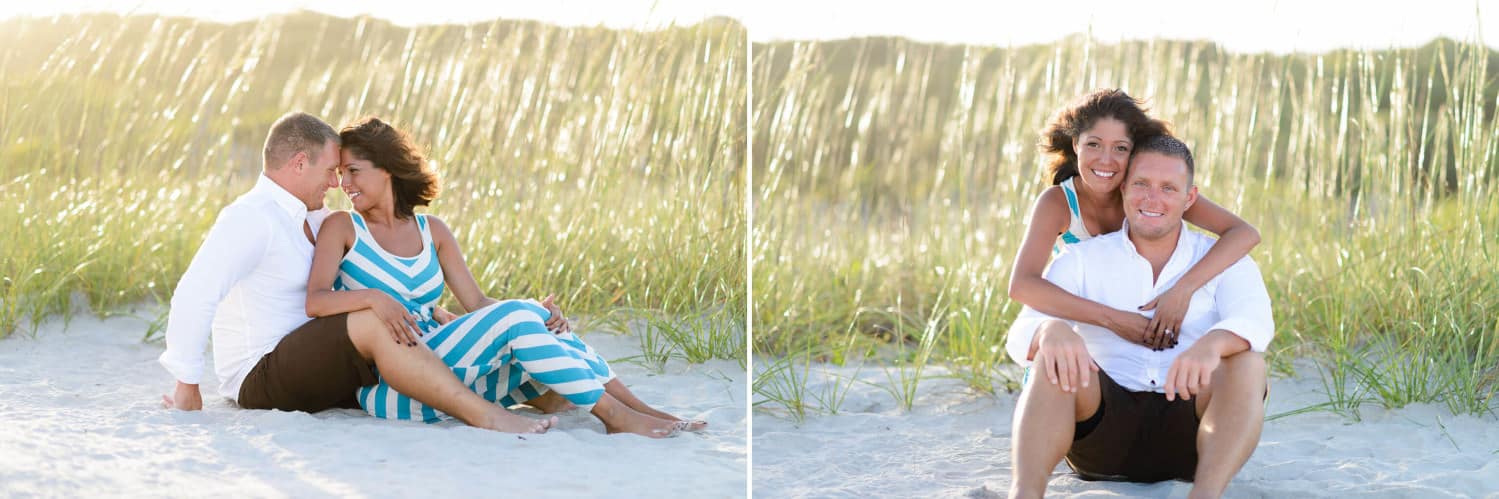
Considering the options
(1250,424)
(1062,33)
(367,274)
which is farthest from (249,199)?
(1062,33)

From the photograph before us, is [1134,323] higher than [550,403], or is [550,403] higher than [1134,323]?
[1134,323]

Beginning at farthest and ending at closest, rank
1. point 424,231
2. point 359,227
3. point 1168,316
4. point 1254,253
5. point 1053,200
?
point 1254,253 < point 424,231 < point 359,227 < point 1053,200 < point 1168,316

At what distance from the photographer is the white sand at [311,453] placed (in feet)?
7.70

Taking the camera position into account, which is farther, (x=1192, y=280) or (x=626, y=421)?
(x=626, y=421)

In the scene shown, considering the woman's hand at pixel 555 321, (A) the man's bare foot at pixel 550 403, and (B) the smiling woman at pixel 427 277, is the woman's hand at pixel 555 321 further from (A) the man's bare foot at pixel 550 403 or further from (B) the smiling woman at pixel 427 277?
(A) the man's bare foot at pixel 550 403

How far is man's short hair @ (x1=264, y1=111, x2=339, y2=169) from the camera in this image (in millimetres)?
3002

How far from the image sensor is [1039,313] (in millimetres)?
2566

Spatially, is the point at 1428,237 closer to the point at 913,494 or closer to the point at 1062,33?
the point at 1062,33

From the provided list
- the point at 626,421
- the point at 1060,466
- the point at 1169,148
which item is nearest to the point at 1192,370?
the point at 1169,148

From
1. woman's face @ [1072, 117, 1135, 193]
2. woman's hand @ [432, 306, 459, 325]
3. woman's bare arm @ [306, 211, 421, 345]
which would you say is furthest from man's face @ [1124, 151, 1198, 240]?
woman's hand @ [432, 306, 459, 325]

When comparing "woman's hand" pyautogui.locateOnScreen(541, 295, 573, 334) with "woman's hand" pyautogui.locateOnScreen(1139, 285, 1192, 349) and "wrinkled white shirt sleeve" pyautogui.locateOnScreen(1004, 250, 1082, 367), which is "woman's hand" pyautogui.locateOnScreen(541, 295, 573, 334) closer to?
"wrinkled white shirt sleeve" pyautogui.locateOnScreen(1004, 250, 1082, 367)

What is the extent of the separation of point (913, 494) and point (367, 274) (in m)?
1.38

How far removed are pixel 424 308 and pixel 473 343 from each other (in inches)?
9.9

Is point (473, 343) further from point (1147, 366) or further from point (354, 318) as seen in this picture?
point (1147, 366)
